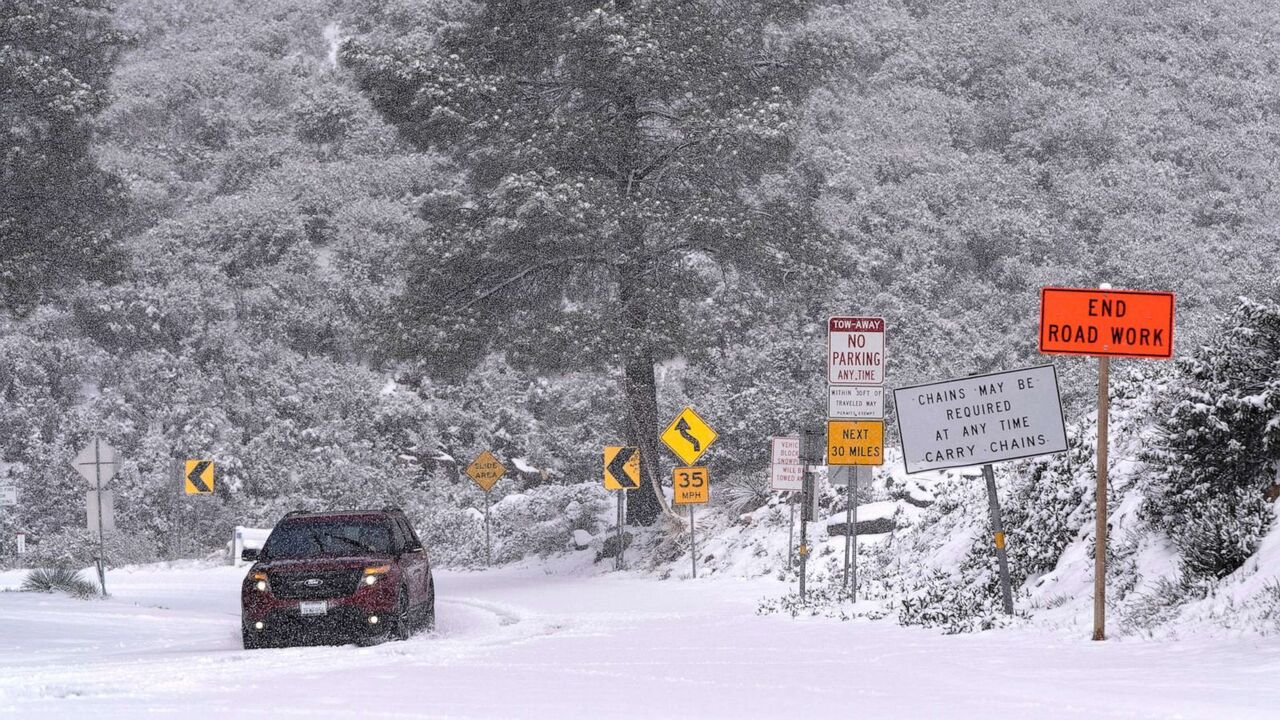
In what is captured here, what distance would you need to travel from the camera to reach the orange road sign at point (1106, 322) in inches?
451

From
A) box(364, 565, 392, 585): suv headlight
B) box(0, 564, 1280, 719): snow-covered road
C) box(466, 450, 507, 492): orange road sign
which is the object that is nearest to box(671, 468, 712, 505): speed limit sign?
box(466, 450, 507, 492): orange road sign

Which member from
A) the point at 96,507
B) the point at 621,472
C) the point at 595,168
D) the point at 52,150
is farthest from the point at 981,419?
the point at 595,168

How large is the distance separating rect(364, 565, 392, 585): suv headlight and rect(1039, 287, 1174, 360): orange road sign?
25.4 feet

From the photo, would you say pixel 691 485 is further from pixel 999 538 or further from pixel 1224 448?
pixel 1224 448

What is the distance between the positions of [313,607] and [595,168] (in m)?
18.4

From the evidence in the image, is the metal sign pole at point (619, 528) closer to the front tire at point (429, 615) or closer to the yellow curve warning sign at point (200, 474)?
the yellow curve warning sign at point (200, 474)

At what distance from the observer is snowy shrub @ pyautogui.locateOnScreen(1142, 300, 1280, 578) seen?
1210 centimetres

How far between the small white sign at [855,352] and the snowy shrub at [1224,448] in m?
4.19

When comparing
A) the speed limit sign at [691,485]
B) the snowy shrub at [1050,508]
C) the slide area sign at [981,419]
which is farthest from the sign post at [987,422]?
the speed limit sign at [691,485]

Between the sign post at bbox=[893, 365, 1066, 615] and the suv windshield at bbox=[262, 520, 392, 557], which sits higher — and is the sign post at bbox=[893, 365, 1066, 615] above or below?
above

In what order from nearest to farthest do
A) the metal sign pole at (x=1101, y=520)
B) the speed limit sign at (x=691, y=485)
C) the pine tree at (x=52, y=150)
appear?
1. the metal sign pole at (x=1101, y=520)
2. the pine tree at (x=52, y=150)
3. the speed limit sign at (x=691, y=485)

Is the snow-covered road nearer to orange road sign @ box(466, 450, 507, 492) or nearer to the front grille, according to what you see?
the front grille

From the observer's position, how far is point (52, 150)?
1025 inches

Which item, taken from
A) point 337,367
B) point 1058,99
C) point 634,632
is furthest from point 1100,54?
point 634,632
